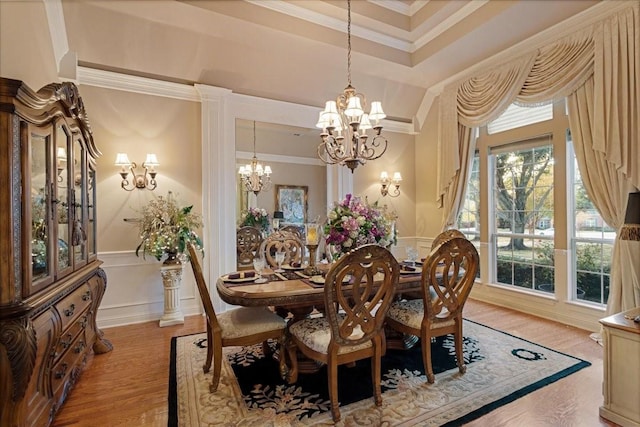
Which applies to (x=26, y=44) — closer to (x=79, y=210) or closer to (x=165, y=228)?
(x=79, y=210)

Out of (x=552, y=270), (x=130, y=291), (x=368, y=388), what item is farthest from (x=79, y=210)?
(x=552, y=270)

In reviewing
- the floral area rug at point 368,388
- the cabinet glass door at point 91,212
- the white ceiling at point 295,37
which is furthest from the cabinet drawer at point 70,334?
the white ceiling at point 295,37

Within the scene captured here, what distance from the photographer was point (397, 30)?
4.12 metres

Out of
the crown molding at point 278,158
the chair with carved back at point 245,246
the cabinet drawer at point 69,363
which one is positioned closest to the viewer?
the cabinet drawer at point 69,363

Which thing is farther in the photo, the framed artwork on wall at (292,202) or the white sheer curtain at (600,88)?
the framed artwork on wall at (292,202)

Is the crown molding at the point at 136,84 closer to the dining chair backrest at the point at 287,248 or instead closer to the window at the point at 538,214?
the dining chair backrest at the point at 287,248

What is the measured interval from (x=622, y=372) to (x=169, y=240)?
404 centimetres

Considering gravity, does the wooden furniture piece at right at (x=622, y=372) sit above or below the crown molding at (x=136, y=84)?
below

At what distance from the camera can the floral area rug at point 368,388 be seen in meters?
1.98

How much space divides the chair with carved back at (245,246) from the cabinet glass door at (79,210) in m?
2.78

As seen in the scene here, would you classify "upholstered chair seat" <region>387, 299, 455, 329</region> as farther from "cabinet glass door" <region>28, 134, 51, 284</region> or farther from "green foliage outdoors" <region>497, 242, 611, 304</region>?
"cabinet glass door" <region>28, 134, 51, 284</region>

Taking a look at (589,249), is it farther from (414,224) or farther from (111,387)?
(111,387)

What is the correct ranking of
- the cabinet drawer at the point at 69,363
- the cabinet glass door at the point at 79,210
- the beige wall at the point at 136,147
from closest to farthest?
the cabinet drawer at the point at 69,363
the cabinet glass door at the point at 79,210
the beige wall at the point at 136,147

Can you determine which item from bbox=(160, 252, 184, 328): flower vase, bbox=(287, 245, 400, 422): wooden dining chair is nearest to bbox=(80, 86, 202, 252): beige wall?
bbox=(160, 252, 184, 328): flower vase
